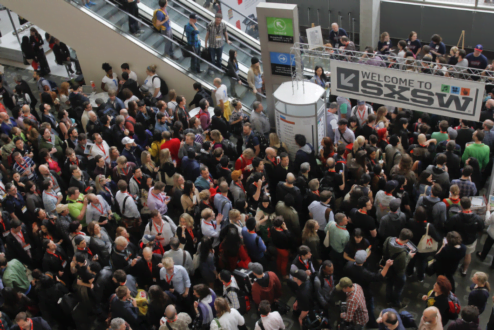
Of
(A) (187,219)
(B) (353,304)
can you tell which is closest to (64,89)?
(A) (187,219)

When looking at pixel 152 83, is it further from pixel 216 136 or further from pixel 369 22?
pixel 369 22

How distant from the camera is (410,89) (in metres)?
8.41

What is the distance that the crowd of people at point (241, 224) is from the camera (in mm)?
6406

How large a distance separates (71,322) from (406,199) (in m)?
5.26

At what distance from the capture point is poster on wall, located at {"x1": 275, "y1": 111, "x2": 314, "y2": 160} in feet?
30.1

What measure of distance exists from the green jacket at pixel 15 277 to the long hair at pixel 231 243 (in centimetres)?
289

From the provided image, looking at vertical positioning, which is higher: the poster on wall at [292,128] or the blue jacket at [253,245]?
the poster on wall at [292,128]

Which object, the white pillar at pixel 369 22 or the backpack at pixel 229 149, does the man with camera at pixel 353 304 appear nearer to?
the backpack at pixel 229 149

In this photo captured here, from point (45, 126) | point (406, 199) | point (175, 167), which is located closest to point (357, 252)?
point (406, 199)

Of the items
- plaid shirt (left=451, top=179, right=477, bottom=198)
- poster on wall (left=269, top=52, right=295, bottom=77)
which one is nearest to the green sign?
poster on wall (left=269, top=52, right=295, bottom=77)

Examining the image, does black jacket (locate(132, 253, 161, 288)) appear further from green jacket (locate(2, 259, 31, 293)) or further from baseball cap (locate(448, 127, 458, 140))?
baseball cap (locate(448, 127, 458, 140))

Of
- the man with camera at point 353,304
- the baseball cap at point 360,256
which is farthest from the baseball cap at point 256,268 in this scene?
the baseball cap at point 360,256

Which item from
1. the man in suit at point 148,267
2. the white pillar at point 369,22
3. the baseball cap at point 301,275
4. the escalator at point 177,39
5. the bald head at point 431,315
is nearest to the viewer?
the bald head at point 431,315

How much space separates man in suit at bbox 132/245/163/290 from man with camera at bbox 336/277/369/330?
248 cm
